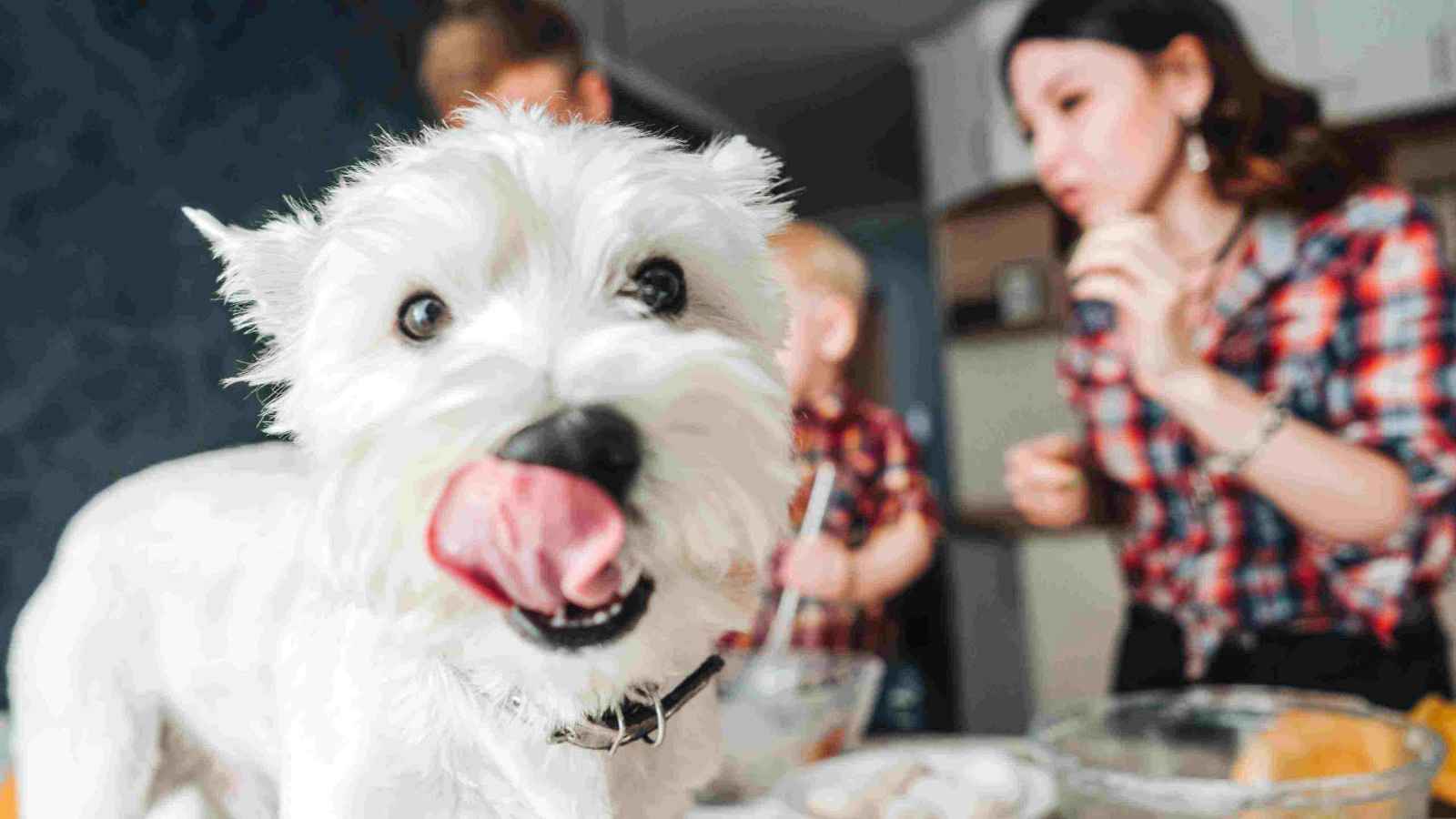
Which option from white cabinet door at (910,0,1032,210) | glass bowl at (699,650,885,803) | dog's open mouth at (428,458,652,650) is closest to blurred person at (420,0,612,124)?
dog's open mouth at (428,458,652,650)

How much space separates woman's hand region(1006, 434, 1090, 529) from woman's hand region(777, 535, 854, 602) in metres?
0.28

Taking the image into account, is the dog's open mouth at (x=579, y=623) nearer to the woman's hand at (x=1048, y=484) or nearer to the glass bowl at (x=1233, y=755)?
the glass bowl at (x=1233, y=755)

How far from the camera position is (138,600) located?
0.99 ft

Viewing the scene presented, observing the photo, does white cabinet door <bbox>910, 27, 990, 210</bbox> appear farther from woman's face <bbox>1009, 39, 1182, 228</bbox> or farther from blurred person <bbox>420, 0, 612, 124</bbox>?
blurred person <bbox>420, 0, 612, 124</bbox>

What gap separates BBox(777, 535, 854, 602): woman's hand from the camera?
1.19 m

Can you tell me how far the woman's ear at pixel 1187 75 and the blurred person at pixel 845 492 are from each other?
1.62 feet

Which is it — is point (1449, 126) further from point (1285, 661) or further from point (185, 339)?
point (185, 339)

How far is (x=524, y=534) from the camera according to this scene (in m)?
0.19

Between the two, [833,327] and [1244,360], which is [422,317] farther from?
[833,327]

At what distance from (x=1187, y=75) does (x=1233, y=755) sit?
0.78 m

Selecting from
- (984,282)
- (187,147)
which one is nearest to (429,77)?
(187,147)

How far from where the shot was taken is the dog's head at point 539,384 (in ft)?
0.68

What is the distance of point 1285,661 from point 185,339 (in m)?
1.15

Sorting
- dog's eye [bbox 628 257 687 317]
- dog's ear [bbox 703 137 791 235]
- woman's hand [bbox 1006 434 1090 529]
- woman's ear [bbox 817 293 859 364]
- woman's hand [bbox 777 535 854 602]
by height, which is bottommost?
woman's hand [bbox 777 535 854 602]
